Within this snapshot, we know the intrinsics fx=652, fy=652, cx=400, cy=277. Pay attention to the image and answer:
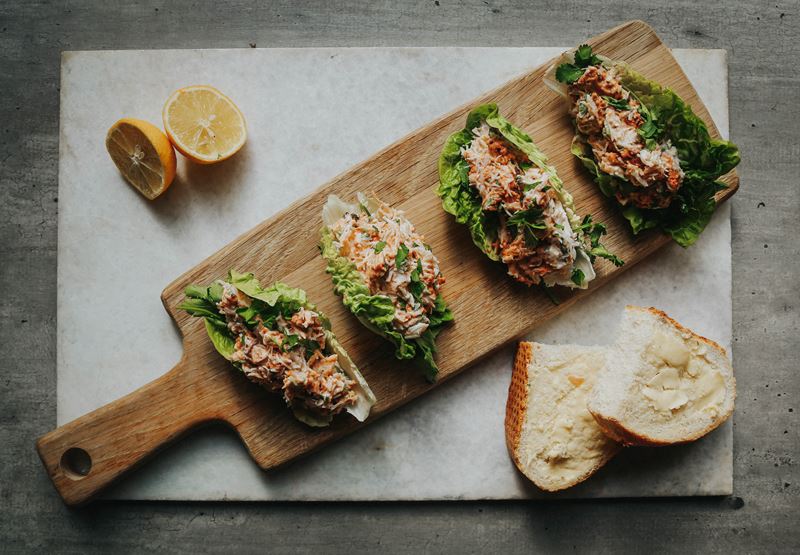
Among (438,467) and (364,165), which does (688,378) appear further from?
(364,165)

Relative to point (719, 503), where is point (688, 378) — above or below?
above

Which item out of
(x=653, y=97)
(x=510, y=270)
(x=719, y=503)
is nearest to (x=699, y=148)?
(x=653, y=97)

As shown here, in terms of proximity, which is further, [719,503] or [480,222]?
[719,503]

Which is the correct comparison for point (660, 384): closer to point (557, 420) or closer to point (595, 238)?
point (557, 420)

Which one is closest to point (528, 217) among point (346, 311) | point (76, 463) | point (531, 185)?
point (531, 185)

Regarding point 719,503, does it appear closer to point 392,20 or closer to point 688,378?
point 688,378

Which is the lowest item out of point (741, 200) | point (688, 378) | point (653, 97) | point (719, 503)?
point (719, 503)
